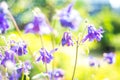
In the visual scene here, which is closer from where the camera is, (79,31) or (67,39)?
(67,39)

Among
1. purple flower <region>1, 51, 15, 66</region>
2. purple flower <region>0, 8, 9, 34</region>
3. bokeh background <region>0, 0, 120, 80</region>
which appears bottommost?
purple flower <region>1, 51, 15, 66</region>

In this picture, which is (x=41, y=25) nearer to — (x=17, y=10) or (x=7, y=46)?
(x=7, y=46)

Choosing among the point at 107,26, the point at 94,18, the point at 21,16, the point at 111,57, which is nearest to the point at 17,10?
the point at 21,16

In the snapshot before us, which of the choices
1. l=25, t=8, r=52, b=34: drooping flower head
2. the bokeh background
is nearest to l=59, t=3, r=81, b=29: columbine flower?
l=25, t=8, r=52, b=34: drooping flower head

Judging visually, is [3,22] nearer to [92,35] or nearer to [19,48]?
[19,48]

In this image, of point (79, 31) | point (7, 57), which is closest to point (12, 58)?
point (7, 57)

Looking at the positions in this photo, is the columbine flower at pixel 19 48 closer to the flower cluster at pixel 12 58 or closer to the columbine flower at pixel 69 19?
the flower cluster at pixel 12 58

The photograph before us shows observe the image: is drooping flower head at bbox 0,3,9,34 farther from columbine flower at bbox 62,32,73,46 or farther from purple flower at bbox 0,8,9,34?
columbine flower at bbox 62,32,73,46

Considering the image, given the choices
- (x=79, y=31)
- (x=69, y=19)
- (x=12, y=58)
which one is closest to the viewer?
(x=69, y=19)

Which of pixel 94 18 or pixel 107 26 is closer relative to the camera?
pixel 94 18
